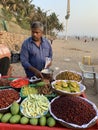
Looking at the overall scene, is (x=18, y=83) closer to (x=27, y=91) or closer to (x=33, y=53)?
(x=27, y=91)

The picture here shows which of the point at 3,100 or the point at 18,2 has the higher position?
the point at 18,2

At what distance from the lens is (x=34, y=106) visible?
3.03 meters

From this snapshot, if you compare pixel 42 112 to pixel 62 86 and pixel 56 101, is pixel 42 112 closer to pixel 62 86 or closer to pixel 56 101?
pixel 56 101

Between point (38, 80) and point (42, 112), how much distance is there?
40.3 inches

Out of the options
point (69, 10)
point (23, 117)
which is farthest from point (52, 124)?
point (69, 10)

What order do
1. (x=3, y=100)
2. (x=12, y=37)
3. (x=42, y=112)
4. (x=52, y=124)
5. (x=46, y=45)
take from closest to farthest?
(x=52, y=124) < (x=42, y=112) < (x=3, y=100) < (x=46, y=45) < (x=12, y=37)

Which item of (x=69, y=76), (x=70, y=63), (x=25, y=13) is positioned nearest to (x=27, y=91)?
(x=69, y=76)

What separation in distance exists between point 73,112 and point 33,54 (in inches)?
72.0

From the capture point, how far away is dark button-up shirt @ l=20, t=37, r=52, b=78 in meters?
4.39

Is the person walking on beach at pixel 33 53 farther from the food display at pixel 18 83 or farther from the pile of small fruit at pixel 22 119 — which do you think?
the pile of small fruit at pixel 22 119

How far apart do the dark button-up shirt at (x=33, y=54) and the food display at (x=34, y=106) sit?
1.19 metres

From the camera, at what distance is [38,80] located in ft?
12.9

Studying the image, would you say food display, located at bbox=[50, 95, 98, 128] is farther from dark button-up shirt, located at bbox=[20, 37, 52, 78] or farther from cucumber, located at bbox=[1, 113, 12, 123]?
dark button-up shirt, located at bbox=[20, 37, 52, 78]

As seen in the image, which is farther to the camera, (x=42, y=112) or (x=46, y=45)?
(x=46, y=45)
